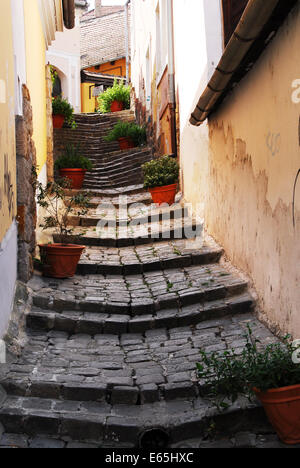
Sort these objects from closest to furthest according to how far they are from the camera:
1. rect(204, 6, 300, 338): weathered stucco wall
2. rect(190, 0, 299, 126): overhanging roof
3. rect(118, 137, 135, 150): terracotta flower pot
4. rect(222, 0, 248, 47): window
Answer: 1. rect(190, 0, 299, 126): overhanging roof
2. rect(204, 6, 300, 338): weathered stucco wall
3. rect(222, 0, 248, 47): window
4. rect(118, 137, 135, 150): terracotta flower pot

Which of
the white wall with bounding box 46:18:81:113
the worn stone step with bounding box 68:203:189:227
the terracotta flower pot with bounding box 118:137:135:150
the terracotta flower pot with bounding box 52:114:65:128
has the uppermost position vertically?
the white wall with bounding box 46:18:81:113

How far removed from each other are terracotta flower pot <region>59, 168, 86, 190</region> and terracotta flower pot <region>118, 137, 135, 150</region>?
10.7ft

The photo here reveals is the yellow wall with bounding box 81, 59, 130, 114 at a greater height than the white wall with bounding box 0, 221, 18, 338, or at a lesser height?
greater

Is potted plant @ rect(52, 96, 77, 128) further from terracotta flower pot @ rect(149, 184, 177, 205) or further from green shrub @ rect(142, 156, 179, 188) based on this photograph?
terracotta flower pot @ rect(149, 184, 177, 205)

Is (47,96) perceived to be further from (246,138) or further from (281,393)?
(281,393)

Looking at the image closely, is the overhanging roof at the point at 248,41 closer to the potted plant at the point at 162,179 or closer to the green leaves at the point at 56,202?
the green leaves at the point at 56,202

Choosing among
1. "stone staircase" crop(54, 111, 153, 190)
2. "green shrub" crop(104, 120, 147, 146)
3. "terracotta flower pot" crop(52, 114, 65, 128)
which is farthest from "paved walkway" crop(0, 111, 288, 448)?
"terracotta flower pot" crop(52, 114, 65, 128)

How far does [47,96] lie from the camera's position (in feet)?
38.4

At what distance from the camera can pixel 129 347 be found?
17.0 feet

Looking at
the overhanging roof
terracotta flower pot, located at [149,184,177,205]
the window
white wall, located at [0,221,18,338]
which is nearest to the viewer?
the overhanging roof

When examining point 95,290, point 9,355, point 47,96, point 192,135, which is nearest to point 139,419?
point 9,355

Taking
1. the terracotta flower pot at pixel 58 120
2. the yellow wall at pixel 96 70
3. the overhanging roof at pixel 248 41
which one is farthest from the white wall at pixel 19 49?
the yellow wall at pixel 96 70

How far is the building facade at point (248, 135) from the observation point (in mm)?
4309

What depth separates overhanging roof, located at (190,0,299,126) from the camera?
4137 millimetres
